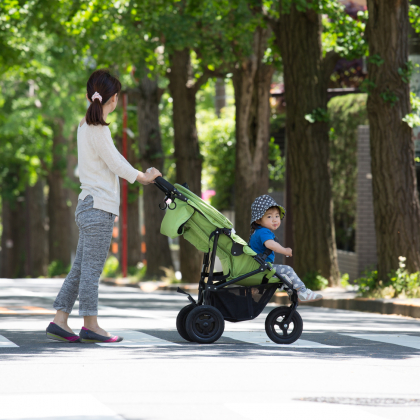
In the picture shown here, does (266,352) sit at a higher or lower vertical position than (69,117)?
lower

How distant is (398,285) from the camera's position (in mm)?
13812

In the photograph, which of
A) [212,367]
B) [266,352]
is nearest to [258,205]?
A: [266,352]

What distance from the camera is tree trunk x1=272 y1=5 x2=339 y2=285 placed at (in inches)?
671

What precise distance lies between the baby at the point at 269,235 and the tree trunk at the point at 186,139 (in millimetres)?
15955

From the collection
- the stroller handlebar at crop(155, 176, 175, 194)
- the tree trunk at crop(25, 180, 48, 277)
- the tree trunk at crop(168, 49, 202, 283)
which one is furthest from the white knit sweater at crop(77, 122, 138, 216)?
the tree trunk at crop(25, 180, 48, 277)

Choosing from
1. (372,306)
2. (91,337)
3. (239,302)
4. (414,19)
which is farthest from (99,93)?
(414,19)

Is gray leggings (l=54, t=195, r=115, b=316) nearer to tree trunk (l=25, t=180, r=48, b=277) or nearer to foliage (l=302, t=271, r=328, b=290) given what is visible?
foliage (l=302, t=271, r=328, b=290)

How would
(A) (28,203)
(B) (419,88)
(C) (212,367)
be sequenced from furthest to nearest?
1. (A) (28,203)
2. (B) (419,88)
3. (C) (212,367)

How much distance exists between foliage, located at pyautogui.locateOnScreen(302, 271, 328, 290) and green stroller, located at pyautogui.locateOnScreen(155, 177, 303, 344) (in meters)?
9.13

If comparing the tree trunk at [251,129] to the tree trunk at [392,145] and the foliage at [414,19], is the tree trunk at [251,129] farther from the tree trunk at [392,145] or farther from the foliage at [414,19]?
the tree trunk at [392,145]

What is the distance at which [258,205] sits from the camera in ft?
25.8

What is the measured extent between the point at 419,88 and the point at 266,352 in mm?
11120

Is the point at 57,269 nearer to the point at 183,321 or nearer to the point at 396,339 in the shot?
the point at 396,339

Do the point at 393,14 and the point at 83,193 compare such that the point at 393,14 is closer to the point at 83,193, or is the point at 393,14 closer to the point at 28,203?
the point at 83,193
